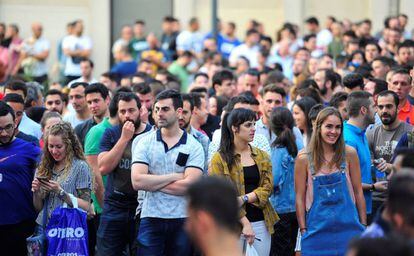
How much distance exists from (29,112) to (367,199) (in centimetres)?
481

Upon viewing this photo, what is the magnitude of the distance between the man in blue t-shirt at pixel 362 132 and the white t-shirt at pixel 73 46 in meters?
13.4

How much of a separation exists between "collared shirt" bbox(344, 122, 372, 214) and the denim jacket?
72cm

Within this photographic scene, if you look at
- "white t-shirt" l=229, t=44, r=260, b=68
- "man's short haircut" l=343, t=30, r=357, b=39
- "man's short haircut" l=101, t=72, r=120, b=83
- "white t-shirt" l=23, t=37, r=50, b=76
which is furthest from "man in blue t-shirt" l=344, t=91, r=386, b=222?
"white t-shirt" l=23, t=37, r=50, b=76

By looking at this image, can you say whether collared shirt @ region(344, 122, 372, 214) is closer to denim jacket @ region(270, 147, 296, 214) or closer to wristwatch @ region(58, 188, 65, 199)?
denim jacket @ region(270, 147, 296, 214)

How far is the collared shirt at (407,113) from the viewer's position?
12.3m

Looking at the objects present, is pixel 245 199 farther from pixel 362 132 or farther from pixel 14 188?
pixel 14 188

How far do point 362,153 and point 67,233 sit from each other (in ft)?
10.2

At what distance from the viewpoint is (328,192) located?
9633 mm

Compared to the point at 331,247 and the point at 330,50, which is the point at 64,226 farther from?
the point at 330,50

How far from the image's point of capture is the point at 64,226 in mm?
9859

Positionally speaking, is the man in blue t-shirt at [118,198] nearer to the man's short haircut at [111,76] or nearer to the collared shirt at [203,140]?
the collared shirt at [203,140]

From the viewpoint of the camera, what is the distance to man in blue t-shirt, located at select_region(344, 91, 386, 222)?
1070cm

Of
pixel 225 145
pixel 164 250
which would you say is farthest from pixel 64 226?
pixel 225 145

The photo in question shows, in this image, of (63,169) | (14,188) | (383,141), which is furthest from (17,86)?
(383,141)
